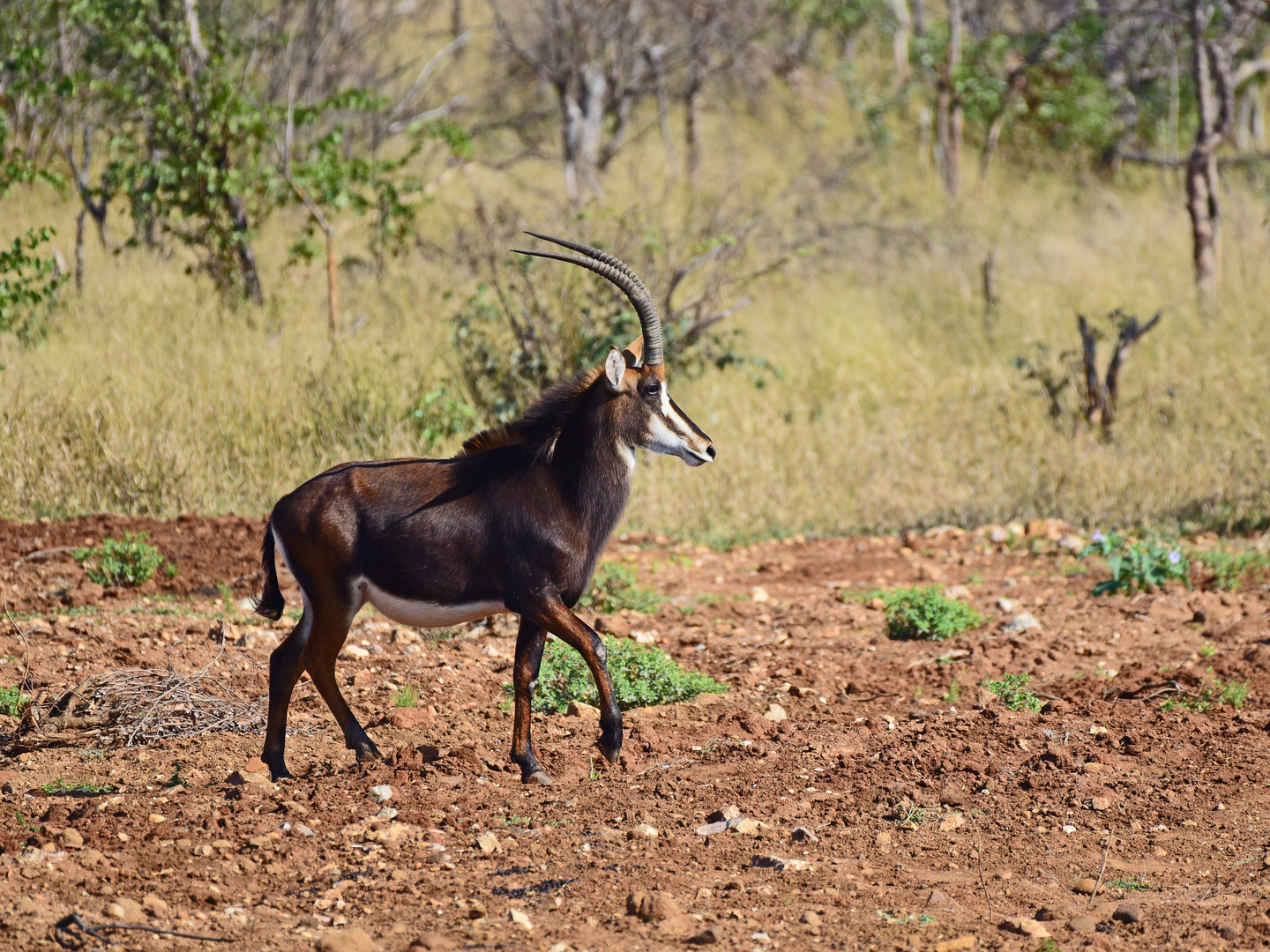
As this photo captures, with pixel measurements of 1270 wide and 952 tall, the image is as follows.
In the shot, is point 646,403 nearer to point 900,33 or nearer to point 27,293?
point 27,293

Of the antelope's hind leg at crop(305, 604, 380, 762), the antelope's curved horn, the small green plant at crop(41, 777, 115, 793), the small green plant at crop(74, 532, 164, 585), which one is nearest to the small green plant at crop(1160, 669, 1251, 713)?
the antelope's curved horn

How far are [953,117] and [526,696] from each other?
19534 millimetres

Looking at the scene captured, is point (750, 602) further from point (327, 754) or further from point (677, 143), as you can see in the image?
point (677, 143)

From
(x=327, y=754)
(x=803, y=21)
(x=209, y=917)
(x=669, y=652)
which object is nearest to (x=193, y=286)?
(x=669, y=652)

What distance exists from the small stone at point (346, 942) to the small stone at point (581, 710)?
7.78 ft

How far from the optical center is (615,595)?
7.61m

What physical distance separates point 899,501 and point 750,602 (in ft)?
11.4

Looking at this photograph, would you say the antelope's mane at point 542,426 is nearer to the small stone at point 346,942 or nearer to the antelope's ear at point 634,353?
the antelope's ear at point 634,353

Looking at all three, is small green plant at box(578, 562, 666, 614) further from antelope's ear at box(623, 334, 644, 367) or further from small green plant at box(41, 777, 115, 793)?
small green plant at box(41, 777, 115, 793)

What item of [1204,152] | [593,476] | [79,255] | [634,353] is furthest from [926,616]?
[79,255]

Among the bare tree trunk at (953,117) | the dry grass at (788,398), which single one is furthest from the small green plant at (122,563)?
the bare tree trunk at (953,117)

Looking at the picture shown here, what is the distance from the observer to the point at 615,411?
496 centimetres

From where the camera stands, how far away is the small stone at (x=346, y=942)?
10.6 ft

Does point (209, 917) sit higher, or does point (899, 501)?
point (209, 917)
